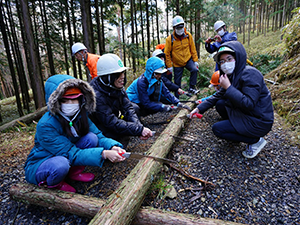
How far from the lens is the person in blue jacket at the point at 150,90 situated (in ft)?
12.3

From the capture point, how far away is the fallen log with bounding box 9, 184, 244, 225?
159 centimetres

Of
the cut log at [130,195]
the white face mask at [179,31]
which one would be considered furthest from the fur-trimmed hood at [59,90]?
the white face mask at [179,31]

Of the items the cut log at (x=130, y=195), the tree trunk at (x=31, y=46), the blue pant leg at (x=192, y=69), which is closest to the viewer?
the cut log at (x=130, y=195)

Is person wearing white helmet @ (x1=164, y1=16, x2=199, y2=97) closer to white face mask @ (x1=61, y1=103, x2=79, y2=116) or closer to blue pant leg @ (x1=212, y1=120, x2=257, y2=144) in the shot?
blue pant leg @ (x1=212, y1=120, x2=257, y2=144)

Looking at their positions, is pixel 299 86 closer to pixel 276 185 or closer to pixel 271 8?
pixel 276 185

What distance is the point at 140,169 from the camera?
212 cm

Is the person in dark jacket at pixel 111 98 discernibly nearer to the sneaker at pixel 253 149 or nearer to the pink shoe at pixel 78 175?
the pink shoe at pixel 78 175

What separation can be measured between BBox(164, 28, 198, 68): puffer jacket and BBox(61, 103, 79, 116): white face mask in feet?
13.5

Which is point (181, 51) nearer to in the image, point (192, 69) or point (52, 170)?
point (192, 69)

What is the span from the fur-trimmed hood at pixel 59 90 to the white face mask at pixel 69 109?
0.09m

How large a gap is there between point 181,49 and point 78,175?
4693mm

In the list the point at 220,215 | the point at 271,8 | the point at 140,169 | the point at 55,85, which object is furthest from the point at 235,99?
the point at 271,8

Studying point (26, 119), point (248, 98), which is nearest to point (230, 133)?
point (248, 98)

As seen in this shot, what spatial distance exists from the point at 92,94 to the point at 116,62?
717mm
